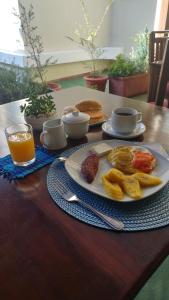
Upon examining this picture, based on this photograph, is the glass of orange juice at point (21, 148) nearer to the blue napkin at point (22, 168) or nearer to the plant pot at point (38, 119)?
the blue napkin at point (22, 168)

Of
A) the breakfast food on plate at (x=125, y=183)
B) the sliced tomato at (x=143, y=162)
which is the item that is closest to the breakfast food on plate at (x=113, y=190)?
the breakfast food on plate at (x=125, y=183)

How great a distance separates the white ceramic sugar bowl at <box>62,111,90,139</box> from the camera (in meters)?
0.88

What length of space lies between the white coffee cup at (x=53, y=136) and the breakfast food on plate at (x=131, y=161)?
20 centimetres

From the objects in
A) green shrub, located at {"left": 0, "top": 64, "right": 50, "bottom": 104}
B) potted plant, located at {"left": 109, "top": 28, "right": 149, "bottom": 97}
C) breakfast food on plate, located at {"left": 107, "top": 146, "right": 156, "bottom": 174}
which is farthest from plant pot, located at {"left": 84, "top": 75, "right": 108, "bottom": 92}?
breakfast food on plate, located at {"left": 107, "top": 146, "right": 156, "bottom": 174}

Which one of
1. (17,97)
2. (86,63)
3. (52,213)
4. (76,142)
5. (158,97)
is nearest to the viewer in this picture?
(52,213)

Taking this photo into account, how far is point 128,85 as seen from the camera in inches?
134

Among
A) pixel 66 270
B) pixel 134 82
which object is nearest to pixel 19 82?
pixel 134 82

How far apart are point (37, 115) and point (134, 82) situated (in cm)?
276

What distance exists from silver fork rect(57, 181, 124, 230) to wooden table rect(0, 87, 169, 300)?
0.7 inches

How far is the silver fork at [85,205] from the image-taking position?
53 centimetres

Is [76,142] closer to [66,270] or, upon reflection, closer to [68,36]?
[66,270]

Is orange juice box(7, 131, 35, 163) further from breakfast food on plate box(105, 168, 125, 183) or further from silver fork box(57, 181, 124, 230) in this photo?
breakfast food on plate box(105, 168, 125, 183)

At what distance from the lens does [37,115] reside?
3.20 ft

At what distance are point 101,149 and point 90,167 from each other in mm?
116
